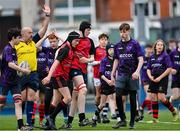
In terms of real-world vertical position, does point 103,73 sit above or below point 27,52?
below

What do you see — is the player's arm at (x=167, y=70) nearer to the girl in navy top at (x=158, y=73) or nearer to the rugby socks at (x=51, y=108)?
the girl in navy top at (x=158, y=73)

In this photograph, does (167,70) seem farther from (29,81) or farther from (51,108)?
(29,81)

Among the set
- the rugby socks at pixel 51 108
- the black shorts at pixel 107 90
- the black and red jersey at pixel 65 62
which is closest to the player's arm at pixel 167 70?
the black shorts at pixel 107 90

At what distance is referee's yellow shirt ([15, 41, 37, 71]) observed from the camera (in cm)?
1753

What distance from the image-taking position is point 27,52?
17562 mm

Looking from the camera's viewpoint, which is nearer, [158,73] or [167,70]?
[167,70]

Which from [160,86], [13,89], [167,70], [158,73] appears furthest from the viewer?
[160,86]

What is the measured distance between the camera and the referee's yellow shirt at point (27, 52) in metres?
17.5

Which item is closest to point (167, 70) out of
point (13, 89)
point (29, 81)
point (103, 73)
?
point (103, 73)

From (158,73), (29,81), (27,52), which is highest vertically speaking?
(27,52)

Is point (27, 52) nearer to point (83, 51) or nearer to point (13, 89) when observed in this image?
point (13, 89)

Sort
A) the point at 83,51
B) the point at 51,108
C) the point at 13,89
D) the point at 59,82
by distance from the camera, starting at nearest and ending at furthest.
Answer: the point at 13,89
the point at 59,82
the point at 51,108
the point at 83,51

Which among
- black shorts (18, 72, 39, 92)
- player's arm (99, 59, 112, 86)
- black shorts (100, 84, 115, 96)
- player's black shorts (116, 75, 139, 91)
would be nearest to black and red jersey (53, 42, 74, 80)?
black shorts (18, 72, 39, 92)

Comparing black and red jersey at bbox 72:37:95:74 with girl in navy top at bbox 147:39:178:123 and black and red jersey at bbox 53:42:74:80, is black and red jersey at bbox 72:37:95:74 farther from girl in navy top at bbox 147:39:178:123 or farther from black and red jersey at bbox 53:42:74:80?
girl in navy top at bbox 147:39:178:123
